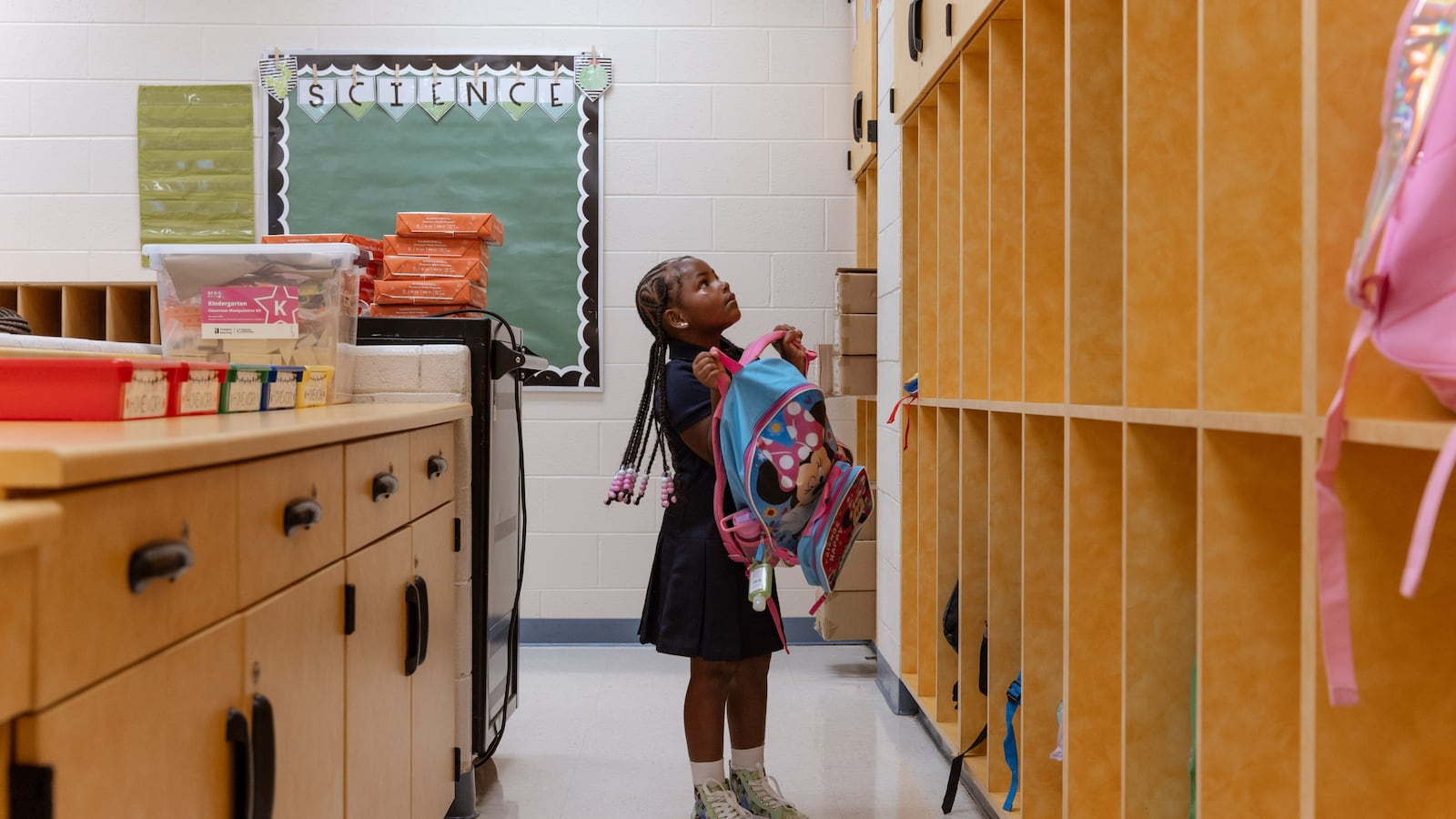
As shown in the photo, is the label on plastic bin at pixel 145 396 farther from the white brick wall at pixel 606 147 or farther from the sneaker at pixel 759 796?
the white brick wall at pixel 606 147

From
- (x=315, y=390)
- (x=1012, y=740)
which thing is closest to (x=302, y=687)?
(x=315, y=390)

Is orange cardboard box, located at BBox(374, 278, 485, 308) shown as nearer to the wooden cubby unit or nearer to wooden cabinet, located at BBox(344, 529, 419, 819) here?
wooden cabinet, located at BBox(344, 529, 419, 819)

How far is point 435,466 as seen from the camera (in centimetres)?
192

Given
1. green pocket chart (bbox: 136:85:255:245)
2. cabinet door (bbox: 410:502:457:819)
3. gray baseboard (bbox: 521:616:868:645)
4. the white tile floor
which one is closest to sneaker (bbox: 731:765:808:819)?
the white tile floor

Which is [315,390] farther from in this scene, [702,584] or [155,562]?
[155,562]

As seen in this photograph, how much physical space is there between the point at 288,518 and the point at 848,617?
2.50 metres

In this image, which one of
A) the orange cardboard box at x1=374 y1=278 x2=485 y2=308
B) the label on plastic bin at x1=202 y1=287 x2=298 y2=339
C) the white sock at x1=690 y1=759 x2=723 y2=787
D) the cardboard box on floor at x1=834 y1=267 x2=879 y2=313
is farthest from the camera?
the cardboard box on floor at x1=834 y1=267 x2=879 y2=313

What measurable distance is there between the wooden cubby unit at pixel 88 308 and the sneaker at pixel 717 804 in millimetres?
2564

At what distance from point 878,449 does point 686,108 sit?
1.52 m

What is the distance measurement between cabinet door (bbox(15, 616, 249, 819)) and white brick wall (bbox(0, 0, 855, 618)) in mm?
2857

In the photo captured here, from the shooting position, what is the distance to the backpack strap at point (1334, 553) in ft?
2.84

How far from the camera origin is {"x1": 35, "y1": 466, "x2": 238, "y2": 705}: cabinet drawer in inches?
29.1

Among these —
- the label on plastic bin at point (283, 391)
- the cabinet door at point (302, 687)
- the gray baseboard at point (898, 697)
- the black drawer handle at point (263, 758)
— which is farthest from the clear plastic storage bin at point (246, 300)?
the gray baseboard at point (898, 697)

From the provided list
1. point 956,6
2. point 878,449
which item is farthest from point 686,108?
point 956,6
